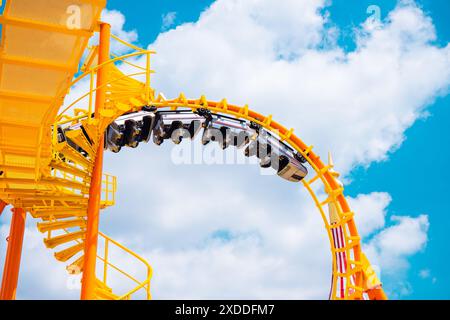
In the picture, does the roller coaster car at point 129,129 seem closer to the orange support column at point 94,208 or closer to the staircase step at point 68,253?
the orange support column at point 94,208

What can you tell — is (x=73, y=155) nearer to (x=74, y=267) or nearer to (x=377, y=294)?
(x=74, y=267)

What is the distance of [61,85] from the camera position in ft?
29.3

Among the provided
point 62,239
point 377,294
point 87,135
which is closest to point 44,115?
point 87,135

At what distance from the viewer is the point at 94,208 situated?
35.9ft

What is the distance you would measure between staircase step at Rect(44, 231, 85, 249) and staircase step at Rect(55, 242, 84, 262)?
0.30 meters

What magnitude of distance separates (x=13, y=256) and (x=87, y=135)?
4714 mm

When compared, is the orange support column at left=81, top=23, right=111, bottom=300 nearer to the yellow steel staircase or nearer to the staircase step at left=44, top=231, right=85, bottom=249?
the yellow steel staircase

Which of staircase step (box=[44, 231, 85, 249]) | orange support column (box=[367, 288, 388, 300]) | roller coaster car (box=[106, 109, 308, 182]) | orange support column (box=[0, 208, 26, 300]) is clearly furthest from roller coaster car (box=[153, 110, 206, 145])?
orange support column (box=[367, 288, 388, 300])

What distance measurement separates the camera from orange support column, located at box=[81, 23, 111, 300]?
418 inches

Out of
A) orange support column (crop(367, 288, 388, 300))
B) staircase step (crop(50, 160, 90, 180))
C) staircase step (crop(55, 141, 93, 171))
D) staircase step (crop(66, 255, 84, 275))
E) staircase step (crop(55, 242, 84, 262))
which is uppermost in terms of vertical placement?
staircase step (crop(55, 141, 93, 171))

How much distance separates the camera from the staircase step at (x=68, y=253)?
13719 millimetres

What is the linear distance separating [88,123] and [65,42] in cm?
253

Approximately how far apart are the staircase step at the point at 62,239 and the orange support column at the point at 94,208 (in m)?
2.78

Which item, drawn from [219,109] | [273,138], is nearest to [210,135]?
[219,109]
